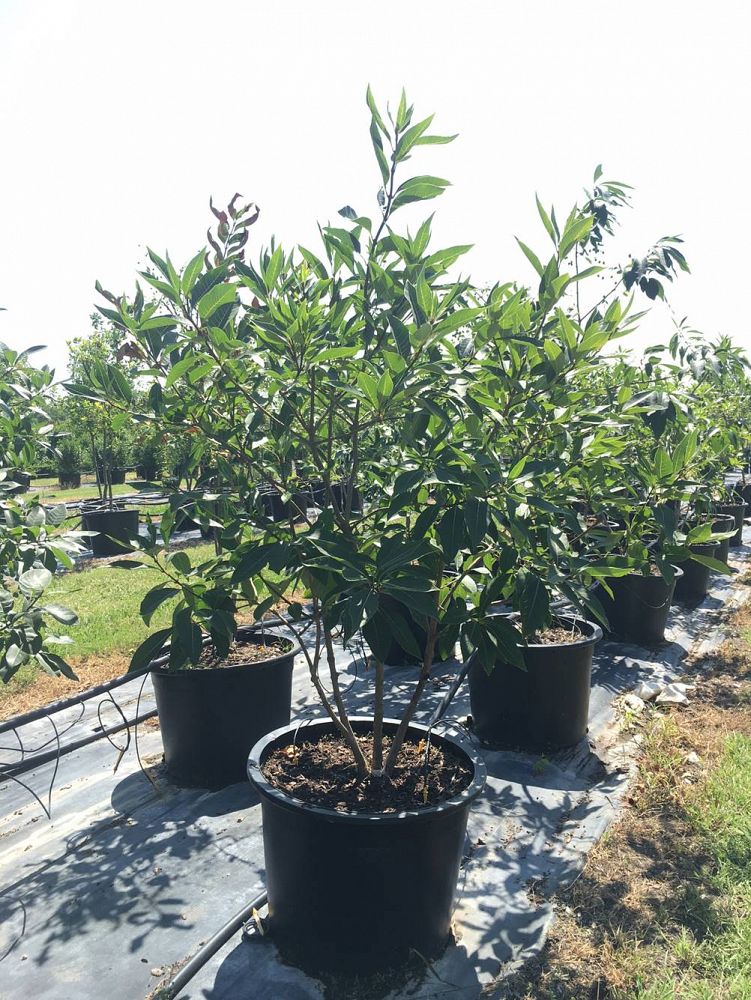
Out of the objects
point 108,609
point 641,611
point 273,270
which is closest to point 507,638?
point 273,270

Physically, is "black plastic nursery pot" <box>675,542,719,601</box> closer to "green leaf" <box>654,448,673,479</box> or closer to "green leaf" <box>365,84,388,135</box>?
"green leaf" <box>654,448,673,479</box>

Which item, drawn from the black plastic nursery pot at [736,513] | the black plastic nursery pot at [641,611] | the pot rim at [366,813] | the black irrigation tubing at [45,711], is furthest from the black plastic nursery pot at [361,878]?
the black plastic nursery pot at [736,513]

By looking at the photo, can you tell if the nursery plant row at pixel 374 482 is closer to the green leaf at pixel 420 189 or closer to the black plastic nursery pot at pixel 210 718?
the green leaf at pixel 420 189

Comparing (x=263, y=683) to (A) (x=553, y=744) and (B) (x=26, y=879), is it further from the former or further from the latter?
(A) (x=553, y=744)

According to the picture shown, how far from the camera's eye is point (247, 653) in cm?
378

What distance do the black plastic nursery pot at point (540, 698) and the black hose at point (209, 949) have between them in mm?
1720

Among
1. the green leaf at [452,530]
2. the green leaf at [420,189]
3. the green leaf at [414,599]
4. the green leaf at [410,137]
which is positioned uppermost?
the green leaf at [410,137]

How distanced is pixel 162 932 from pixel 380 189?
241 centimetres

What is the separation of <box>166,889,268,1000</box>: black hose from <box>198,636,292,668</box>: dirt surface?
1153mm

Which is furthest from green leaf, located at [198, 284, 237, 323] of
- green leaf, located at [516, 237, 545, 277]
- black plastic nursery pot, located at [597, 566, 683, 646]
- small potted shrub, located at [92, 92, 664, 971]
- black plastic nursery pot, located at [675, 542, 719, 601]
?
black plastic nursery pot, located at [675, 542, 719, 601]

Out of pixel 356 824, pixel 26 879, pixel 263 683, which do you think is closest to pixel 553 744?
pixel 263 683

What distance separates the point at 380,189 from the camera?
1.90 m

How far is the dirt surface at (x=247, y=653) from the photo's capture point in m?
3.58

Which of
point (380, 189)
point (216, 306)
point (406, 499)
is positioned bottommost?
point (406, 499)
